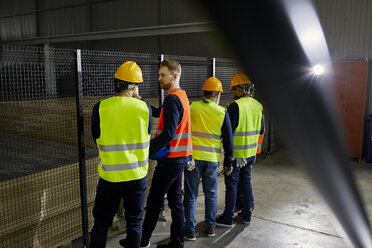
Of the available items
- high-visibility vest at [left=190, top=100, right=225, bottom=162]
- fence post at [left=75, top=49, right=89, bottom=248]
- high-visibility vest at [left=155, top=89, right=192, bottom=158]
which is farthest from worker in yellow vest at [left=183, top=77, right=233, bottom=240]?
fence post at [left=75, top=49, right=89, bottom=248]

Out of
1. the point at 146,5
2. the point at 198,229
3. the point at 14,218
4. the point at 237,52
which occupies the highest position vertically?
the point at 146,5

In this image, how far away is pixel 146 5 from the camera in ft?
44.0

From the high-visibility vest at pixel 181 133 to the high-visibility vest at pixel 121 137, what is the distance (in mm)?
452

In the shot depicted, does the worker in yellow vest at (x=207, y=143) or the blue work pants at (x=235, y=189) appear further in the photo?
the blue work pants at (x=235, y=189)

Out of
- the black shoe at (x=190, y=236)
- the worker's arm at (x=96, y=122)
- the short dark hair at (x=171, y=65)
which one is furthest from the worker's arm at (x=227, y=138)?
the worker's arm at (x=96, y=122)

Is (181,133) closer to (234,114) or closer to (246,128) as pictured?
(234,114)

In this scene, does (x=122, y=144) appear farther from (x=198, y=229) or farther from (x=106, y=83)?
(x=198, y=229)

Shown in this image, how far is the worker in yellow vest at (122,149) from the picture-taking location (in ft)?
9.64

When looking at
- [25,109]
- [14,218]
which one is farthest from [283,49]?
[25,109]

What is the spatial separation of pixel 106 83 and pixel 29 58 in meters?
1.40

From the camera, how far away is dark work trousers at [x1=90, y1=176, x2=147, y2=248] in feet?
10.2

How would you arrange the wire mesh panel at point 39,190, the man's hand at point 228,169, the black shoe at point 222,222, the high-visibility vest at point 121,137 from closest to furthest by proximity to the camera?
1. the high-visibility vest at point 121,137
2. the wire mesh panel at point 39,190
3. the man's hand at point 228,169
4. the black shoe at point 222,222

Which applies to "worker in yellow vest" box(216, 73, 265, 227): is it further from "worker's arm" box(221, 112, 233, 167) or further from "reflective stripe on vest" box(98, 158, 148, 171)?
"reflective stripe on vest" box(98, 158, 148, 171)

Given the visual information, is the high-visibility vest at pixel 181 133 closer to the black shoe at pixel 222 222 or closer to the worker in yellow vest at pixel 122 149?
the worker in yellow vest at pixel 122 149
